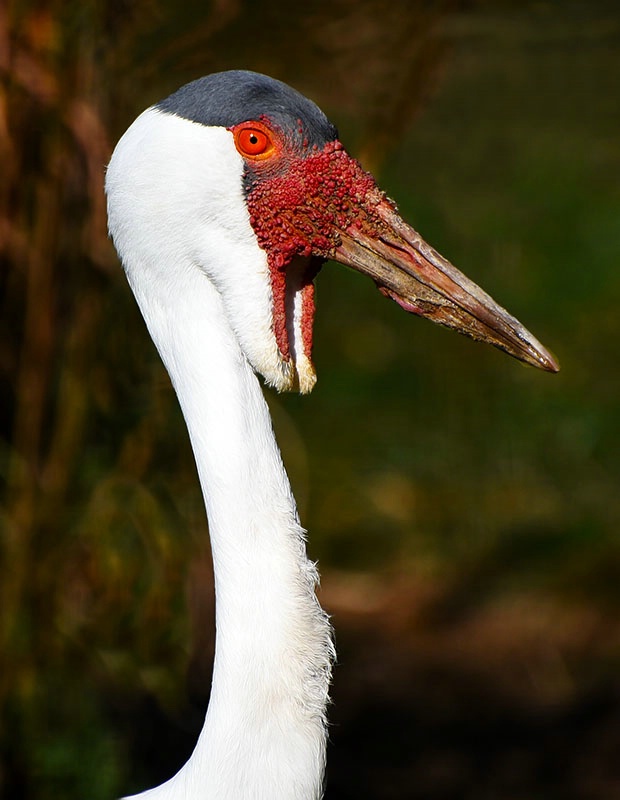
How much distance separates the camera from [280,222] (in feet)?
7.09

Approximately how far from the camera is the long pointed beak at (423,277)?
7.30 ft

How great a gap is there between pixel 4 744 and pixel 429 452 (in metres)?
4.53

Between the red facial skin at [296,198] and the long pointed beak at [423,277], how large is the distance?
2 centimetres

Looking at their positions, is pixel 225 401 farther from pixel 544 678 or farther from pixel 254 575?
pixel 544 678

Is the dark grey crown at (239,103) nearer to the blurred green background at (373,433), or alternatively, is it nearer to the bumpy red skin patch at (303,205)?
the bumpy red skin patch at (303,205)

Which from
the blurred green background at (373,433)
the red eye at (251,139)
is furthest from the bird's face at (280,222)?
the blurred green background at (373,433)

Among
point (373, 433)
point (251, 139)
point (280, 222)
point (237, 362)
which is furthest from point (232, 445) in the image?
point (373, 433)

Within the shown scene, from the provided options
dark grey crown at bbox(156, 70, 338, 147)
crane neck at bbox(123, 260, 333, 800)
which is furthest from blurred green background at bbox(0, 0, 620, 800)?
crane neck at bbox(123, 260, 333, 800)

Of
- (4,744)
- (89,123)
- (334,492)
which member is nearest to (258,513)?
(89,123)

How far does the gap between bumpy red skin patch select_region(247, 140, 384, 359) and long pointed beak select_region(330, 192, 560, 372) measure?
0.01m

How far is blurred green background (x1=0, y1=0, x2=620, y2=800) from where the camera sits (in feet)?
12.5

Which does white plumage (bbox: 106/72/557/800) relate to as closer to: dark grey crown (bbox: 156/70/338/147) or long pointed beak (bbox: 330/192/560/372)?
dark grey crown (bbox: 156/70/338/147)

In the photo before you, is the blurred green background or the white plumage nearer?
the white plumage

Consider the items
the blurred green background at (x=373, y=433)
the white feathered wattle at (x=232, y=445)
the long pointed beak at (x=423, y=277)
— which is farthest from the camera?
the blurred green background at (x=373, y=433)
